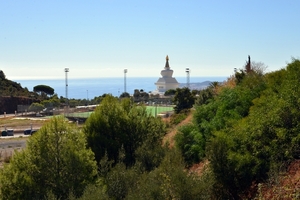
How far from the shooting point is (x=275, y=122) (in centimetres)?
1351

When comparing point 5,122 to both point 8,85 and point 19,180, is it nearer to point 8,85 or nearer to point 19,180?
point 8,85

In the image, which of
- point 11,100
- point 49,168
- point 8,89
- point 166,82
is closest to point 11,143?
point 49,168

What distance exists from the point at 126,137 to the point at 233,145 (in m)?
6.68

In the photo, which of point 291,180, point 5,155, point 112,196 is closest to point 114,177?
point 112,196

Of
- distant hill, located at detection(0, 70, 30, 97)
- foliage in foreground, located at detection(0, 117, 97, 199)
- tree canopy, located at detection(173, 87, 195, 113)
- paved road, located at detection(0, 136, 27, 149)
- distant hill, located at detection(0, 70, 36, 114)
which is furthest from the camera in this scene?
distant hill, located at detection(0, 70, 30, 97)

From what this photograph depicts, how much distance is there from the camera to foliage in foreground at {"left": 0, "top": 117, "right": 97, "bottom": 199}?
14.0 m

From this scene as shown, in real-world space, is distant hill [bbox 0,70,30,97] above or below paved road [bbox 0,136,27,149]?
above

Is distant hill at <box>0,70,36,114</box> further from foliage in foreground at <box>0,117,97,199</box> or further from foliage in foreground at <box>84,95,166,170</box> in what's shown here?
foliage in foreground at <box>0,117,97,199</box>

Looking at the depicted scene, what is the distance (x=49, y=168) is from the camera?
14.5 meters

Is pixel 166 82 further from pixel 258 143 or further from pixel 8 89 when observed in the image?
pixel 258 143

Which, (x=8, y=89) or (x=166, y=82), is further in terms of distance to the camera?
(x=166, y=82)

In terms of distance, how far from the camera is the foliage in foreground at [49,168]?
1399 cm

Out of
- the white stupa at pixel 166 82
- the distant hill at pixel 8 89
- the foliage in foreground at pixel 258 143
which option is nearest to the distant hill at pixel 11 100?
the distant hill at pixel 8 89

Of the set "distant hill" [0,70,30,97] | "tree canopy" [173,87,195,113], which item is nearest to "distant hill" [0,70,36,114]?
"distant hill" [0,70,30,97]
